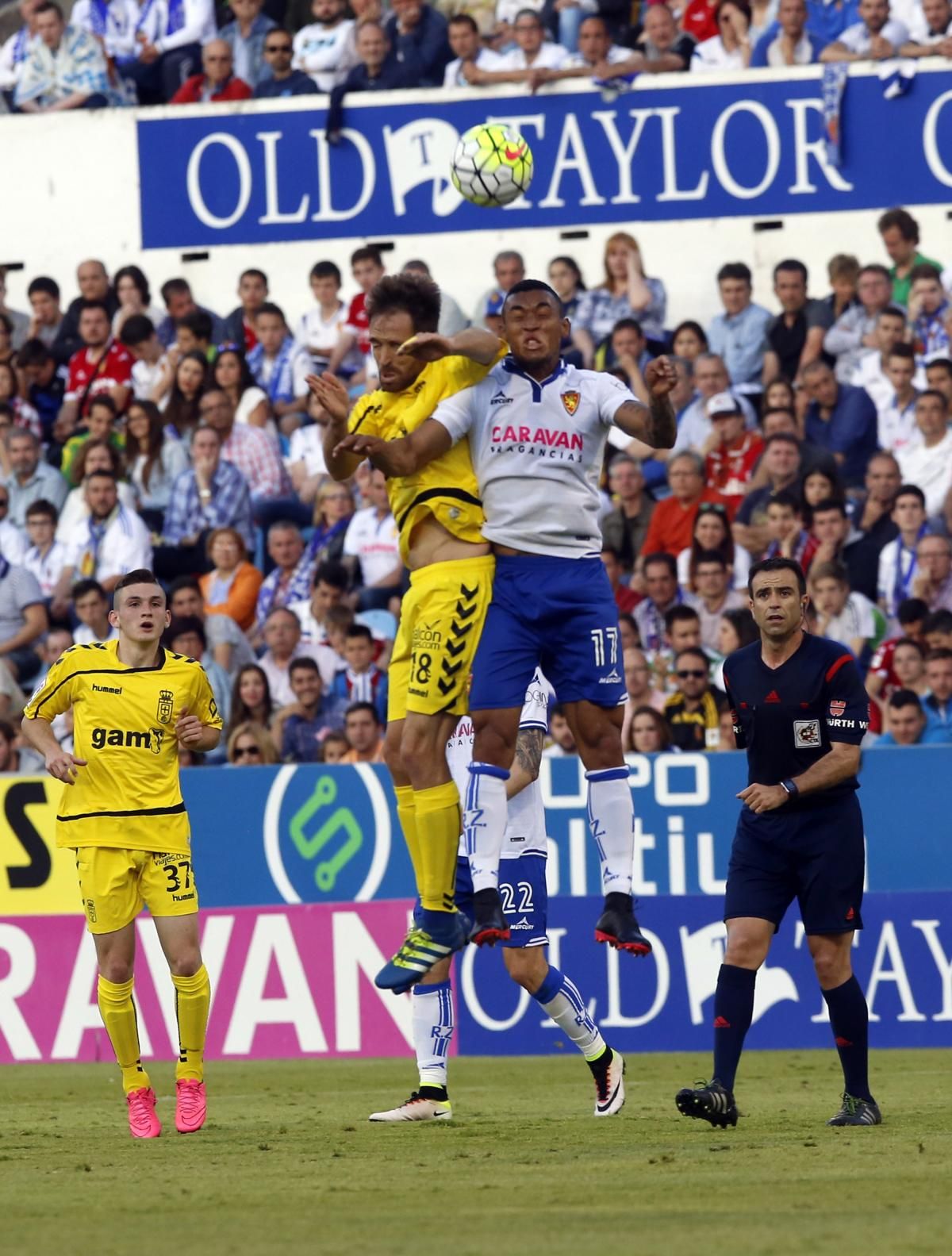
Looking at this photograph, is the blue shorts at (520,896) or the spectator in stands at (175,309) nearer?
the blue shorts at (520,896)

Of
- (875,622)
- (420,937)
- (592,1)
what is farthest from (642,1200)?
(592,1)

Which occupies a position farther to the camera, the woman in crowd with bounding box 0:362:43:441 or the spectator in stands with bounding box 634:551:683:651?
the woman in crowd with bounding box 0:362:43:441

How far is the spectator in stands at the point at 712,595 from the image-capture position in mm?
15859

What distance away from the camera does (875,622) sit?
1576 centimetres

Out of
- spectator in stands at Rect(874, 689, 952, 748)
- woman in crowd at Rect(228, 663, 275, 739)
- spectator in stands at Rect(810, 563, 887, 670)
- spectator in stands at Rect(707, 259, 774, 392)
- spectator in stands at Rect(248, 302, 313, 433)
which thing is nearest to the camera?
spectator in stands at Rect(874, 689, 952, 748)

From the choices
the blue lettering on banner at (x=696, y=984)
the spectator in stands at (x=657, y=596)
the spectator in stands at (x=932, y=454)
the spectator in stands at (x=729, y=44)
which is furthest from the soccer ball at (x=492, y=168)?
the spectator in stands at (x=729, y=44)

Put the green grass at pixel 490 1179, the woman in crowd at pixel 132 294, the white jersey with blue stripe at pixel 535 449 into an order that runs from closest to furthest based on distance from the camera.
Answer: the green grass at pixel 490 1179, the white jersey with blue stripe at pixel 535 449, the woman in crowd at pixel 132 294

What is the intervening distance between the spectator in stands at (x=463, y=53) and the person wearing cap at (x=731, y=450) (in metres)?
4.48

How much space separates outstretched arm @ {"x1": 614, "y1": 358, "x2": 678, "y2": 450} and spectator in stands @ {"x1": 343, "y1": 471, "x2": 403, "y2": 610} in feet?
25.6

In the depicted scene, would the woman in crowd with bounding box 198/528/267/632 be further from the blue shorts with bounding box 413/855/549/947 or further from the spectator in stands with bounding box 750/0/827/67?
the blue shorts with bounding box 413/855/549/947

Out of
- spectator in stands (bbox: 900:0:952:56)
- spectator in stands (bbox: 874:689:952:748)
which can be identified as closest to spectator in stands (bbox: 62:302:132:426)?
spectator in stands (bbox: 900:0:952:56)

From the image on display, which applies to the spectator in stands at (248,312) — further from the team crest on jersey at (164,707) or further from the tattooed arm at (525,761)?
the team crest on jersey at (164,707)

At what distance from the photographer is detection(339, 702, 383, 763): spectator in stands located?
15.3 metres

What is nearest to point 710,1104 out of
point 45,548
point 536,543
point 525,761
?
point 525,761
